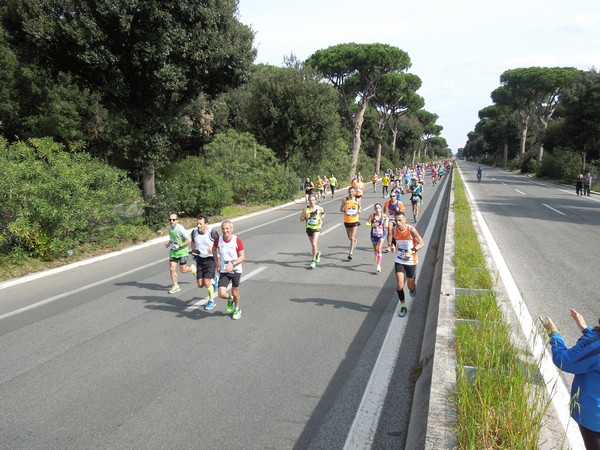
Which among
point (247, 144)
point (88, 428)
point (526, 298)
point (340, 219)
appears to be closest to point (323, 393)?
point (88, 428)

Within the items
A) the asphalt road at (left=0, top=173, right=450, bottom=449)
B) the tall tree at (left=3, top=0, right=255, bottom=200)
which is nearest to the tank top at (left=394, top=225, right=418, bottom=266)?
the asphalt road at (left=0, top=173, right=450, bottom=449)

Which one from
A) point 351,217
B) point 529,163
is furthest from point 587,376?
point 529,163

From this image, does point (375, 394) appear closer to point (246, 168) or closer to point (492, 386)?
point (492, 386)

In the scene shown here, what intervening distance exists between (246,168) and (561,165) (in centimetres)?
3222

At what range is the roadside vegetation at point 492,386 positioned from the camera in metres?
2.72

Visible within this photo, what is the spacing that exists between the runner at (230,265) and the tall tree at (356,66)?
114ft

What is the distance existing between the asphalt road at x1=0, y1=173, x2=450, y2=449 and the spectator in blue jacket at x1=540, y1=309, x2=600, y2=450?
1309mm

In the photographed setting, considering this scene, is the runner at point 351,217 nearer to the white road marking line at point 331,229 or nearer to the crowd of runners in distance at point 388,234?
the crowd of runners in distance at point 388,234

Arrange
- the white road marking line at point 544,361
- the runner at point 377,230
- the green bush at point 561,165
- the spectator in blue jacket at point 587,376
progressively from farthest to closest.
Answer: the green bush at point 561,165
the runner at point 377,230
the white road marking line at point 544,361
the spectator in blue jacket at point 587,376

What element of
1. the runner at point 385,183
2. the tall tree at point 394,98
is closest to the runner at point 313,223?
the runner at point 385,183

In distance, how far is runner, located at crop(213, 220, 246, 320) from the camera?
241 inches

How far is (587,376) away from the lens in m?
2.58

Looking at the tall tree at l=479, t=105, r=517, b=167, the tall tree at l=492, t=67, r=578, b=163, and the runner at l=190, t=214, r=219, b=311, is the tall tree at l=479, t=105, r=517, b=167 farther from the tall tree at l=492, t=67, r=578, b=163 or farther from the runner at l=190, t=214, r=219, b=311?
the runner at l=190, t=214, r=219, b=311

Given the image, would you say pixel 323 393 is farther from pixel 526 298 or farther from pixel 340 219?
pixel 340 219
